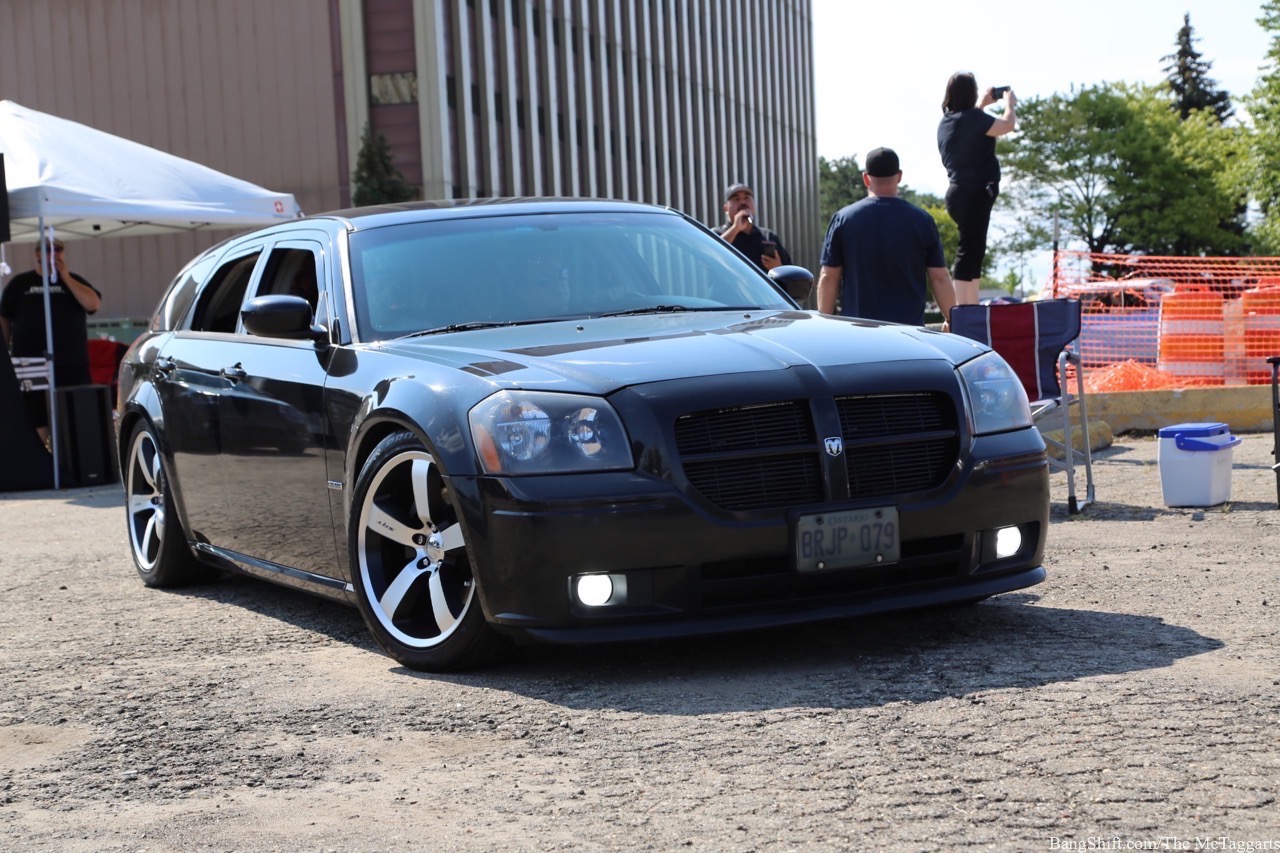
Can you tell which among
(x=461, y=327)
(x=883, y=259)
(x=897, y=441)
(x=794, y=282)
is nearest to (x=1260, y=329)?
(x=883, y=259)

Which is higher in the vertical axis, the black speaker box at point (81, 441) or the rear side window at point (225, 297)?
the rear side window at point (225, 297)

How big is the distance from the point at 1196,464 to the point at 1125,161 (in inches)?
2512

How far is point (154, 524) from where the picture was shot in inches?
307

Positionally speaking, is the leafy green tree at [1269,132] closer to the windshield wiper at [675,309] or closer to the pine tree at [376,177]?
the pine tree at [376,177]

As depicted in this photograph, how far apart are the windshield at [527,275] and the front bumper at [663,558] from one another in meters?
1.21

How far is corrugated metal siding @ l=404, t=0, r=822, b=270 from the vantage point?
4425 cm

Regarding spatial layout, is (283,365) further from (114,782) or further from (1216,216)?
(1216,216)

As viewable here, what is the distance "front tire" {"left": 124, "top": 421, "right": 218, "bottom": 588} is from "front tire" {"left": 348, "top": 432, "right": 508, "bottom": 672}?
6.94ft

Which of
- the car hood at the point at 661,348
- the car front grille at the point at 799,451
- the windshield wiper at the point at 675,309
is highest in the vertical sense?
the windshield wiper at the point at 675,309

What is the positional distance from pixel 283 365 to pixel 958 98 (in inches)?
263

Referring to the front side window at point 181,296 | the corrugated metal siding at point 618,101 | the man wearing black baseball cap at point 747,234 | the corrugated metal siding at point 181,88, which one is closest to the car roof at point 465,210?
the front side window at point 181,296

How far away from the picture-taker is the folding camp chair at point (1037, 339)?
9.00 m

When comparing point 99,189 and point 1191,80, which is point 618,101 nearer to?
point 99,189

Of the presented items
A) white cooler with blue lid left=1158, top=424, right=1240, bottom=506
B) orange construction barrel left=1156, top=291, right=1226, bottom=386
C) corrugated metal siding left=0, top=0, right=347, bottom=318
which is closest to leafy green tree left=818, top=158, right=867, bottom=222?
corrugated metal siding left=0, top=0, right=347, bottom=318
